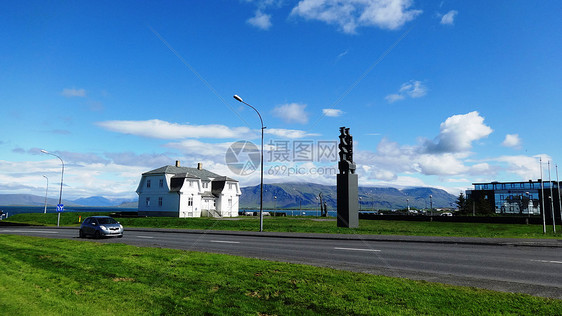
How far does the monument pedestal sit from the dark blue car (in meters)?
16.9

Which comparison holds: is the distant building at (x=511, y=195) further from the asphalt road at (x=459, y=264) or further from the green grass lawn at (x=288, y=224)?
the asphalt road at (x=459, y=264)

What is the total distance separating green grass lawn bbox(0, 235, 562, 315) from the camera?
635cm

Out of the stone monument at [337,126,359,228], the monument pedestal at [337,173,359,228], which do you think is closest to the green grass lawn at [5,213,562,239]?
the monument pedestal at [337,173,359,228]

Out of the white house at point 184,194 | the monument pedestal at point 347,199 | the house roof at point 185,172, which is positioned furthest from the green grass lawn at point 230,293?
the house roof at point 185,172

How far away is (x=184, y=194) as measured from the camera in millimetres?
60156

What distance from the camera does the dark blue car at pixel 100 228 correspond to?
2294 centimetres

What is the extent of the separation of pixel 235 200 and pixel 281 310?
6624 cm

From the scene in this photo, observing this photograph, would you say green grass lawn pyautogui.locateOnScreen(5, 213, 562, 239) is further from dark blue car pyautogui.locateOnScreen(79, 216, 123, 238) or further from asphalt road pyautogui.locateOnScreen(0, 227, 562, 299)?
asphalt road pyautogui.locateOnScreen(0, 227, 562, 299)

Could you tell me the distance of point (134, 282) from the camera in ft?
28.0

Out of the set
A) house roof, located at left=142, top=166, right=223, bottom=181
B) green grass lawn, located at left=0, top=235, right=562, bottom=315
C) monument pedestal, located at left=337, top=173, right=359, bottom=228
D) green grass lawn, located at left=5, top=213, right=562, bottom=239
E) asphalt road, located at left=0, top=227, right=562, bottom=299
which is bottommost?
green grass lawn, located at left=5, top=213, right=562, bottom=239

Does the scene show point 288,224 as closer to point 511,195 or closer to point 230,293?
point 230,293

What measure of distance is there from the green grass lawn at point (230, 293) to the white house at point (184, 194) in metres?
50.2

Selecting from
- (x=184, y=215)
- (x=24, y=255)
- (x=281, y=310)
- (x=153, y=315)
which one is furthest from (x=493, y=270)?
(x=184, y=215)

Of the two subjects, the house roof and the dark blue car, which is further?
the house roof
